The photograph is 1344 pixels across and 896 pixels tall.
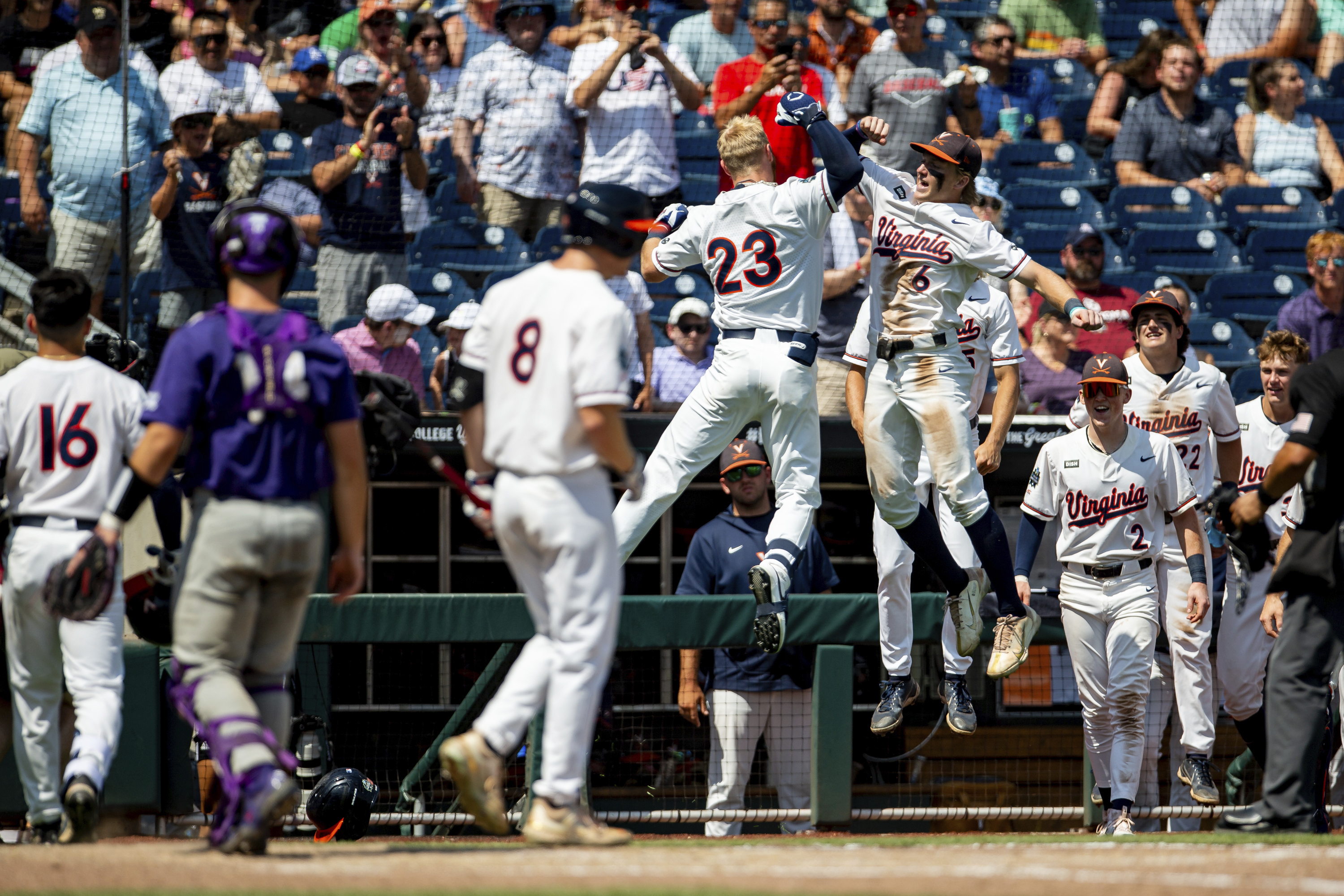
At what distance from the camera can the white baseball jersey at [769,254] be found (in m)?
6.66

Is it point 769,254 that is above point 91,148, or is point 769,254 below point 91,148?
below

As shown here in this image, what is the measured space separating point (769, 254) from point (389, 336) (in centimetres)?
298

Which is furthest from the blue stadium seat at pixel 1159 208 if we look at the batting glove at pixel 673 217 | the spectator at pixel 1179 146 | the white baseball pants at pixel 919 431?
the batting glove at pixel 673 217

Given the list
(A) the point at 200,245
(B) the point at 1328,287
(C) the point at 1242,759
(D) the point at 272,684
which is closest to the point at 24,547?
(D) the point at 272,684

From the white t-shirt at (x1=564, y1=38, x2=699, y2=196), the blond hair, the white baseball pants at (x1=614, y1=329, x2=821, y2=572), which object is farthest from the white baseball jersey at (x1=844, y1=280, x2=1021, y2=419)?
the white t-shirt at (x1=564, y1=38, x2=699, y2=196)

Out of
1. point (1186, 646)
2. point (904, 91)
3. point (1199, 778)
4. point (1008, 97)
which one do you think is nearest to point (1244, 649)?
point (1186, 646)

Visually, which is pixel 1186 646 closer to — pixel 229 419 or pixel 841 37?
pixel 229 419

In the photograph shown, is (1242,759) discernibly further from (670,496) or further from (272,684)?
(272,684)

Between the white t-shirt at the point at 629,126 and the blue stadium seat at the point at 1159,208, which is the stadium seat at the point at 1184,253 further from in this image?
the white t-shirt at the point at 629,126

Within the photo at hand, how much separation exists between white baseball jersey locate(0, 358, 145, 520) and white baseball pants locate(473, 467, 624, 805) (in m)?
1.68

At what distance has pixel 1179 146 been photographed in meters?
11.8

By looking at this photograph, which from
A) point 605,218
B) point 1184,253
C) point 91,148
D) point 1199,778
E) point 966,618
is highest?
point 91,148

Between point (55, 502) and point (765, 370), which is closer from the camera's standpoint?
point (55, 502)

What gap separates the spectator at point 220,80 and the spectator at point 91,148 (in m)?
0.29
